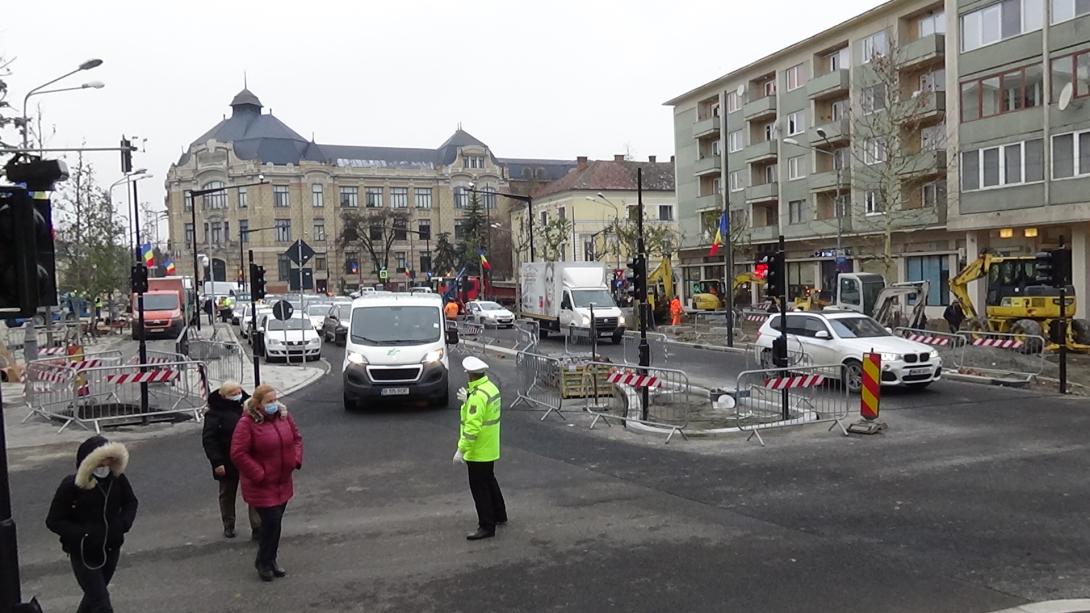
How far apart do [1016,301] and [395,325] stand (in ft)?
59.3

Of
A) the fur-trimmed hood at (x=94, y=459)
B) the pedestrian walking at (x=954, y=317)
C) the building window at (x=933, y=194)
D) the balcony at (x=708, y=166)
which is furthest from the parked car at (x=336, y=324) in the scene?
the balcony at (x=708, y=166)

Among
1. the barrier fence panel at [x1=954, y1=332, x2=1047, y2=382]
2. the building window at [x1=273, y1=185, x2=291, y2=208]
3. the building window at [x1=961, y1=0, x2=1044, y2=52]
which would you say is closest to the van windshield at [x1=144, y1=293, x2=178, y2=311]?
the barrier fence panel at [x1=954, y1=332, x2=1047, y2=382]

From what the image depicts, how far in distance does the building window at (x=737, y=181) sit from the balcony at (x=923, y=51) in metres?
16.2

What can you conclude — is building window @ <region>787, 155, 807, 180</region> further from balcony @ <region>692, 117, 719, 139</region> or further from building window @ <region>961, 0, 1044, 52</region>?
building window @ <region>961, 0, 1044, 52</region>

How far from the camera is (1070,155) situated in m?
31.1

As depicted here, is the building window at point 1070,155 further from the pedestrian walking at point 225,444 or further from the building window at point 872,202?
the pedestrian walking at point 225,444

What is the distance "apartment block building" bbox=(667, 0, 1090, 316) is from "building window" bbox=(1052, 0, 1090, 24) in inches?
1.7

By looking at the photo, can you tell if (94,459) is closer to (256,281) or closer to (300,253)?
(256,281)

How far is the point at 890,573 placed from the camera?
22.7 feet

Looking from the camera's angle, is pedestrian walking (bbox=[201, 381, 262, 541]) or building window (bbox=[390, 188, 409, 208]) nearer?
pedestrian walking (bbox=[201, 381, 262, 541])

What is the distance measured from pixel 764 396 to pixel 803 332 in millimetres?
5294

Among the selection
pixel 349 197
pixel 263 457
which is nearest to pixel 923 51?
pixel 263 457

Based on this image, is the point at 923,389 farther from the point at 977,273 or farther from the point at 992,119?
the point at 992,119

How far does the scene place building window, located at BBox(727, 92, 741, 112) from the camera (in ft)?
187
